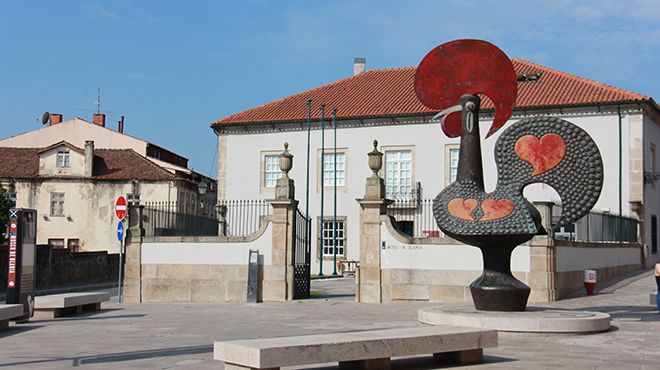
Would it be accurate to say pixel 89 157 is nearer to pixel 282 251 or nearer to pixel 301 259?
pixel 301 259

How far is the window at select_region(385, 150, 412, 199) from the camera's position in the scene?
34.2 metres

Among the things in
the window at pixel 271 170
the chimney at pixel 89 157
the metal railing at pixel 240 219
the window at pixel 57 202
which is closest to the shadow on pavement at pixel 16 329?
the metal railing at pixel 240 219

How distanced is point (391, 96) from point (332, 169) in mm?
4493

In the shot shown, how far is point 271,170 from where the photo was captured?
120 feet

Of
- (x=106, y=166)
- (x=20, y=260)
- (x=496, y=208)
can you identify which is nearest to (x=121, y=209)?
(x=20, y=260)

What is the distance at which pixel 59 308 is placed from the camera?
15070 mm

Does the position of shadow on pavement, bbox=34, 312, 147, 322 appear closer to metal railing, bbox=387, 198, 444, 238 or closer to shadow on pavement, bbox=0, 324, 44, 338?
shadow on pavement, bbox=0, 324, 44, 338

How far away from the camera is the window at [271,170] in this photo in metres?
36.3

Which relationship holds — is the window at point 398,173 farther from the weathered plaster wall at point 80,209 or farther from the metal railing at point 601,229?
the weathered plaster wall at point 80,209

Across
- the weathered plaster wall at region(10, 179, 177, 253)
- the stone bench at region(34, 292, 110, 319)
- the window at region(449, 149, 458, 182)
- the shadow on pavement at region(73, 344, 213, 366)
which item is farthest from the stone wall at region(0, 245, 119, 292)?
the shadow on pavement at region(73, 344, 213, 366)

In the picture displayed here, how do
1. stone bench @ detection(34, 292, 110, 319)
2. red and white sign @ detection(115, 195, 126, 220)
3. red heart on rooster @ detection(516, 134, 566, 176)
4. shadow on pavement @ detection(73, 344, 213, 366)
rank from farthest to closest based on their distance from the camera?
red and white sign @ detection(115, 195, 126, 220) < stone bench @ detection(34, 292, 110, 319) < red heart on rooster @ detection(516, 134, 566, 176) < shadow on pavement @ detection(73, 344, 213, 366)

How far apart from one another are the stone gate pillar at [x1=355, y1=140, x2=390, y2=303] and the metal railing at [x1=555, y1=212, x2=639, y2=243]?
443cm

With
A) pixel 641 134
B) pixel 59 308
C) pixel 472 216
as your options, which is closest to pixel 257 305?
pixel 59 308

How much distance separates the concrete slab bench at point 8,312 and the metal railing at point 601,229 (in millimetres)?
12109
